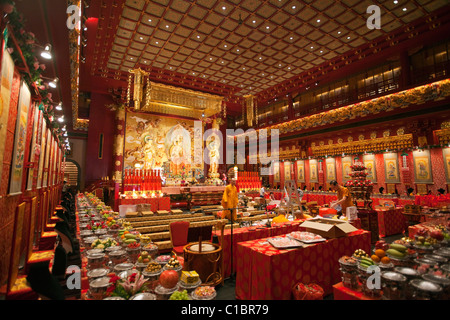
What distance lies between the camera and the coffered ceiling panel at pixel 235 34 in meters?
6.81

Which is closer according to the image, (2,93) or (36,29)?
(2,93)

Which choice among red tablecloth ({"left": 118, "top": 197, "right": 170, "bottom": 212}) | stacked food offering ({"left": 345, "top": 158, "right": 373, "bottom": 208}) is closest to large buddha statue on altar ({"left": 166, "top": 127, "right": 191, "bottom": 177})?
red tablecloth ({"left": 118, "top": 197, "right": 170, "bottom": 212})

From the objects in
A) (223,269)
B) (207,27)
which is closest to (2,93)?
(223,269)

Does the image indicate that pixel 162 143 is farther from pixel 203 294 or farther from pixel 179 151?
pixel 203 294

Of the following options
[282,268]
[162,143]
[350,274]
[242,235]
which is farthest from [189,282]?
[162,143]

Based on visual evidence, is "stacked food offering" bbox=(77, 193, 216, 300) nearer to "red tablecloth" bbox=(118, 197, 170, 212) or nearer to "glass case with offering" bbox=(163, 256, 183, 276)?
"glass case with offering" bbox=(163, 256, 183, 276)

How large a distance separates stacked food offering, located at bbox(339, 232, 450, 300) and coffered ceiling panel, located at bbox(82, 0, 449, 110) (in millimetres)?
7439

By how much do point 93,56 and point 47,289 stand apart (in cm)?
1002

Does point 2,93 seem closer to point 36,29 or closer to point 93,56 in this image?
point 36,29

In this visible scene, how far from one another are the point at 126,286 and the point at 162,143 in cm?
1287

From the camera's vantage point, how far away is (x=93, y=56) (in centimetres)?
880

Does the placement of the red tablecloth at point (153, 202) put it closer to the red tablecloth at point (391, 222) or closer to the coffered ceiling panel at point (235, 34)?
the coffered ceiling panel at point (235, 34)

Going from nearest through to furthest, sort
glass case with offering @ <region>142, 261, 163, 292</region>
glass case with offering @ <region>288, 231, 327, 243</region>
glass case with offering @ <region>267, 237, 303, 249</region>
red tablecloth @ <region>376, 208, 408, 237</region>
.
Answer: glass case with offering @ <region>142, 261, 163, 292</region> < glass case with offering @ <region>267, 237, 303, 249</region> < glass case with offering @ <region>288, 231, 327, 243</region> < red tablecloth @ <region>376, 208, 408, 237</region>

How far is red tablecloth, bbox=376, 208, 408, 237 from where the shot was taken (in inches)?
213
